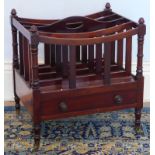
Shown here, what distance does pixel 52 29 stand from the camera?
2.03 metres

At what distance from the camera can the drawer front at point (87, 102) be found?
1932 millimetres

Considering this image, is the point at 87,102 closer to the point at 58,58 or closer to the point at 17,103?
the point at 58,58

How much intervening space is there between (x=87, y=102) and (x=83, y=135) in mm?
242

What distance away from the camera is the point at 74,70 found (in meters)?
1.91

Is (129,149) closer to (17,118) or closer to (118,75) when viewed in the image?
(118,75)

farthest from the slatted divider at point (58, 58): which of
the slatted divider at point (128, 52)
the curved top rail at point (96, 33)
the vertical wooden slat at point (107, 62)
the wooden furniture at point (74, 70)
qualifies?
the slatted divider at point (128, 52)

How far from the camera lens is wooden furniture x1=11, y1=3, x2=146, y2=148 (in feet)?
6.20

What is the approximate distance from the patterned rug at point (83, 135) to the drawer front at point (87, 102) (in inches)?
7.7


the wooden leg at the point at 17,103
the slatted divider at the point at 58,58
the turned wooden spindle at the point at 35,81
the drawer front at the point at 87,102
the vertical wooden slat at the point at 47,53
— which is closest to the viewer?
the turned wooden spindle at the point at 35,81

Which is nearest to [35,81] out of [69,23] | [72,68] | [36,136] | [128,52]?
[72,68]

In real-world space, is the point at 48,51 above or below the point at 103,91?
above

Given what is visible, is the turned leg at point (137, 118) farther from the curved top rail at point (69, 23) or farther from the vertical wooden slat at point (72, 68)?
the curved top rail at point (69, 23)
